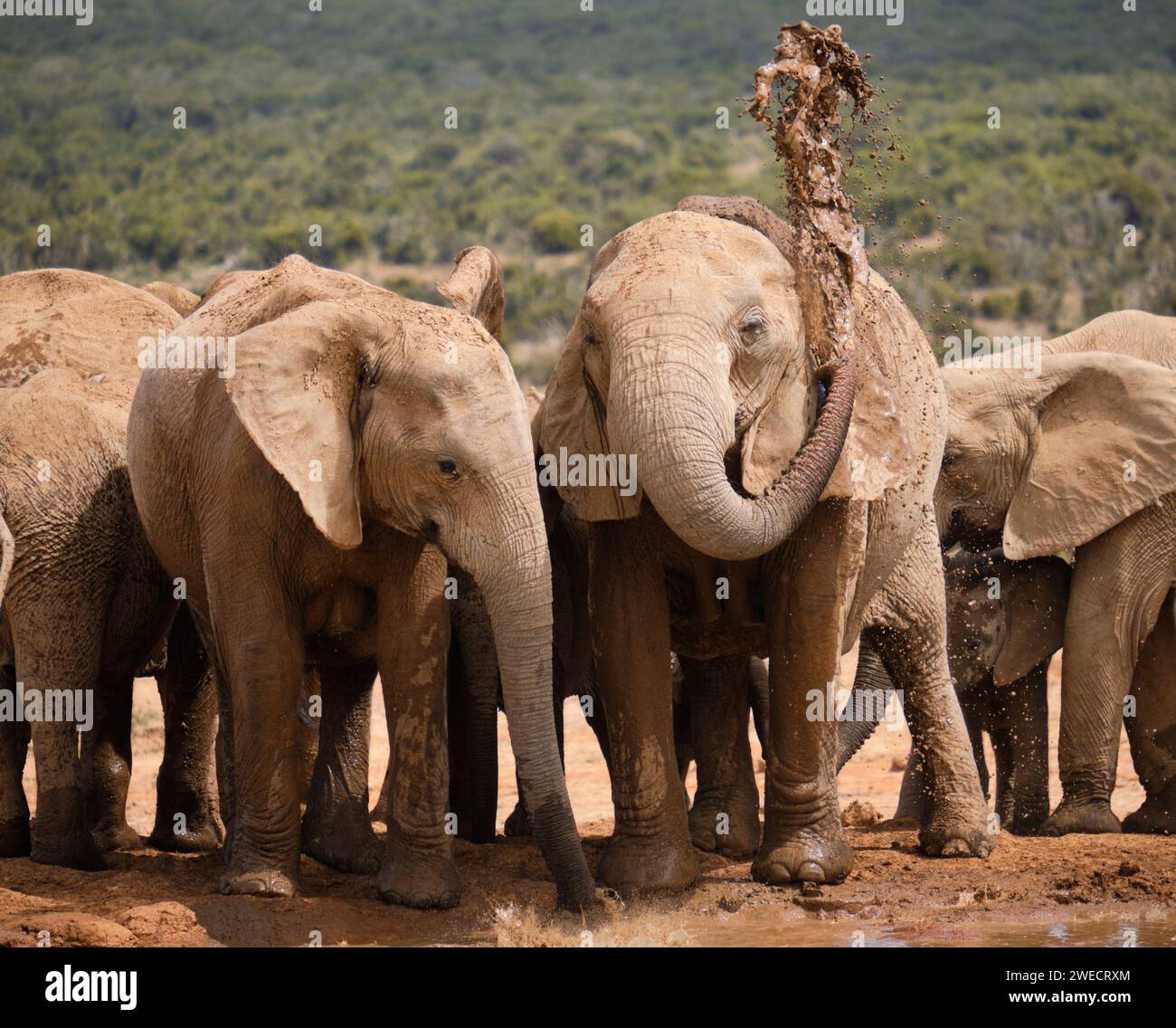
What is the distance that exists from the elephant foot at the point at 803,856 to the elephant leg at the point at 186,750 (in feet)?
9.46

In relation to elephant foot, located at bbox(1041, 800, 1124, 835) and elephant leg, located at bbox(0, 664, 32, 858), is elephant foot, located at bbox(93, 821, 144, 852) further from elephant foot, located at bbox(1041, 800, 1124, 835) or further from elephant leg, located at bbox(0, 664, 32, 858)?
elephant foot, located at bbox(1041, 800, 1124, 835)

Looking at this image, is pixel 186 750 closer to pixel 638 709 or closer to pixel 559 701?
pixel 559 701

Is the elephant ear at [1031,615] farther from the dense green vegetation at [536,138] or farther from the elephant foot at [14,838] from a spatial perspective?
the dense green vegetation at [536,138]

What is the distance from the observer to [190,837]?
9.70m

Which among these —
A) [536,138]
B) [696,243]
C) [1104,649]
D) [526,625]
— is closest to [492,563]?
[526,625]

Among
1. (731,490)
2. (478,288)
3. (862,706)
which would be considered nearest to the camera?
(731,490)

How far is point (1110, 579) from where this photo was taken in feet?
34.5

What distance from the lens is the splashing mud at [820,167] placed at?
7.93m

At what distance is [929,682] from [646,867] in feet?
6.83

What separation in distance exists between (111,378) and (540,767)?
3687 millimetres

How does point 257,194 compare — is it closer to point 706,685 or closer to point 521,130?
point 521,130

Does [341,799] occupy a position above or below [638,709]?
below

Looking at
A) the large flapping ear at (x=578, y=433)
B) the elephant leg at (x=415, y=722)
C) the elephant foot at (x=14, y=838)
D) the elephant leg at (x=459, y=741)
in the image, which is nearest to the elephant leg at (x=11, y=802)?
the elephant foot at (x=14, y=838)

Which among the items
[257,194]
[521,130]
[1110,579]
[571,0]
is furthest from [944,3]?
[1110,579]
